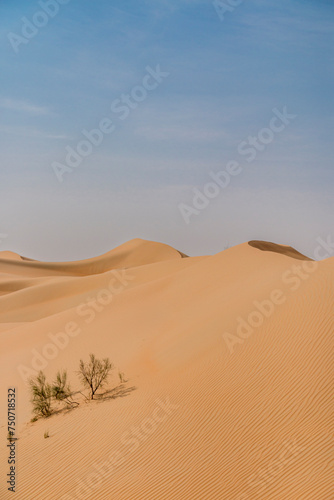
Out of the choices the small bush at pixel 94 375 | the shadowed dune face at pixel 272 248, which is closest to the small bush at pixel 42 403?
the small bush at pixel 94 375

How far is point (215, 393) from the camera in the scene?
1130 cm

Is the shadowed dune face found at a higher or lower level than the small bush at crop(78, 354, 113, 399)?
higher

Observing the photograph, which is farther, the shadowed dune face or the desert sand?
the shadowed dune face

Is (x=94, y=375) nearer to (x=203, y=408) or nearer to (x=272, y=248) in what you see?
(x=203, y=408)

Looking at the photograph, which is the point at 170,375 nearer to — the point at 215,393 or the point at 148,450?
the point at 215,393

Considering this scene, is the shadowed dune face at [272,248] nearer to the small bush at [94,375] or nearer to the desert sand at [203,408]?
the desert sand at [203,408]

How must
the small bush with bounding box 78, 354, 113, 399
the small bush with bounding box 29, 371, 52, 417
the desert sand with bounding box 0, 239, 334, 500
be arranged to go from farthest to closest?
the small bush with bounding box 78, 354, 113, 399 → the small bush with bounding box 29, 371, 52, 417 → the desert sand with bounding box 0, 239, 334, 500

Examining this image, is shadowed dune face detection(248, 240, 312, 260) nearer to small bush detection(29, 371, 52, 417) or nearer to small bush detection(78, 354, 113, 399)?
small bush detection(78, 354, 113, 399)

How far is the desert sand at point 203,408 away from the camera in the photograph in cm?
865

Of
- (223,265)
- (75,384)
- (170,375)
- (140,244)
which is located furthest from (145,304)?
(140,244)

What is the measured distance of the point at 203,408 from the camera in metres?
10.8

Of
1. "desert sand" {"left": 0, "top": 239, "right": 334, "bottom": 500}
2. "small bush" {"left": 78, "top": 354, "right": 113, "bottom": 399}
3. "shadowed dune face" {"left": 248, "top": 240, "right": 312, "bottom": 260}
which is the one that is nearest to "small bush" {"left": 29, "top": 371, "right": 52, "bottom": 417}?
"desert sand" {"left": 0, "top": 239, "right": 334, "bottom": 500}

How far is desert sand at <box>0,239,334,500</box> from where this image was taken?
865cm

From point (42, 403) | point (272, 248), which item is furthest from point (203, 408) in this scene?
point (272, 248)
